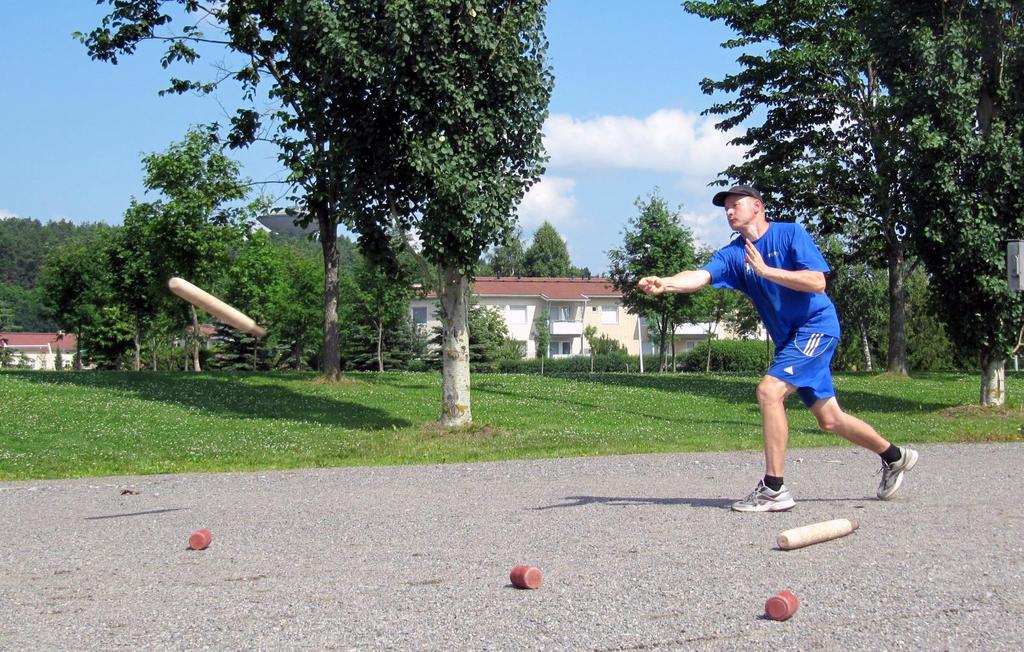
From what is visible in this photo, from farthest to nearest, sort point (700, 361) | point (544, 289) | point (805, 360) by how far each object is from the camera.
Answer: point (544, 289) < point (700, 361) < point (805, 360)

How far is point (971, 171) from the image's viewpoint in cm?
1956

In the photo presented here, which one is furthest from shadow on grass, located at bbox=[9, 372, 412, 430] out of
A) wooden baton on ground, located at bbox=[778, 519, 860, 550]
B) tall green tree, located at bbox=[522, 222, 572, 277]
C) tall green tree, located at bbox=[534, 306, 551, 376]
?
tall green tree, located at bbox=[522, 222, 572, 277]

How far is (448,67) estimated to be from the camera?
16188mm

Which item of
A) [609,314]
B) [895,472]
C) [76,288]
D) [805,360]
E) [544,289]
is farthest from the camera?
[609,314]

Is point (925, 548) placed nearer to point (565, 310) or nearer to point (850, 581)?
point (850, 581)

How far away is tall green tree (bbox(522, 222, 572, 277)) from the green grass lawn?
364ft

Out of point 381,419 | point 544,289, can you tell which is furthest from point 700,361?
point 381,419

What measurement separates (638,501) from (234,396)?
16071mm

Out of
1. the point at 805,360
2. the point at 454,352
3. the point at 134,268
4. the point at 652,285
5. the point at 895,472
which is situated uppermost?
the point at 134,268

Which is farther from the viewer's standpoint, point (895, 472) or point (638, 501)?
point (638, 501)

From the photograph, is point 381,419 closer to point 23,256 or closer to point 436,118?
point 436,118

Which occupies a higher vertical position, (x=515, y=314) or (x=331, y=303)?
(x=515, y=314)

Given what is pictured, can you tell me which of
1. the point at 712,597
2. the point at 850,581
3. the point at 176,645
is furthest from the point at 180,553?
the point at 850,581

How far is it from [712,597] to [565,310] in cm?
8589
